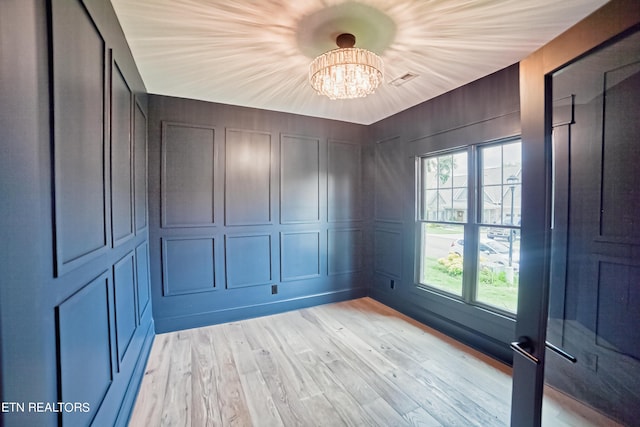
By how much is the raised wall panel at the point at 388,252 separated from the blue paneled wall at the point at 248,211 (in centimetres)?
28

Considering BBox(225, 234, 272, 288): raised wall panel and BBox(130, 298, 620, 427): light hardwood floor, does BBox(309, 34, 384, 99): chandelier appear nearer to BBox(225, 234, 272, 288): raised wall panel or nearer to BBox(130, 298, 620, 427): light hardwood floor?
BBox(130, 298, 620, 427): light hardwood floor

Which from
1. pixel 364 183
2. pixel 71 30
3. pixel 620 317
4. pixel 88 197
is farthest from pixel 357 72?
pixel 364 183

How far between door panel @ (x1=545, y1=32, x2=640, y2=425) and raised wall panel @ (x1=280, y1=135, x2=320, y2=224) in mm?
2798

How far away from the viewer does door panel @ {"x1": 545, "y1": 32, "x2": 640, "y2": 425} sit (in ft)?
3.52

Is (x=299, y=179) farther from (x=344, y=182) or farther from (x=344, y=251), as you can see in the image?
(x=344, y=251)

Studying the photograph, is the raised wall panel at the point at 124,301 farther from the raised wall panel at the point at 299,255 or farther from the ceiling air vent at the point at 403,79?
the ceiling air vent at the point at 403,79

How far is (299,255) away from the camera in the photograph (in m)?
3.65

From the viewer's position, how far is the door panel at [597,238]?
1.07 meters

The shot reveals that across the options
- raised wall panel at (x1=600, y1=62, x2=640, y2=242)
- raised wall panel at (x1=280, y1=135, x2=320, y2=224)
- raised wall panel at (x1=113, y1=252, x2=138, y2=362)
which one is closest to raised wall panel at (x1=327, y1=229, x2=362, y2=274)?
raised wall panel at (x1=280, y1=135, x2=320, y2=224)

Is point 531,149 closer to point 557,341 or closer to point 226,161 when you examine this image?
point 557,341

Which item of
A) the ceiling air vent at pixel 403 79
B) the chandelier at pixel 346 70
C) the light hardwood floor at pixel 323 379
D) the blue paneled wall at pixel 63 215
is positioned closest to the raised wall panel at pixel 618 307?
the light hardwood floor at pixel 323 379

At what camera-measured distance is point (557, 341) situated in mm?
1167

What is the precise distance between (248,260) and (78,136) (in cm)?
239

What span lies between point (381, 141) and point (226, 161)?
7.11 feet
